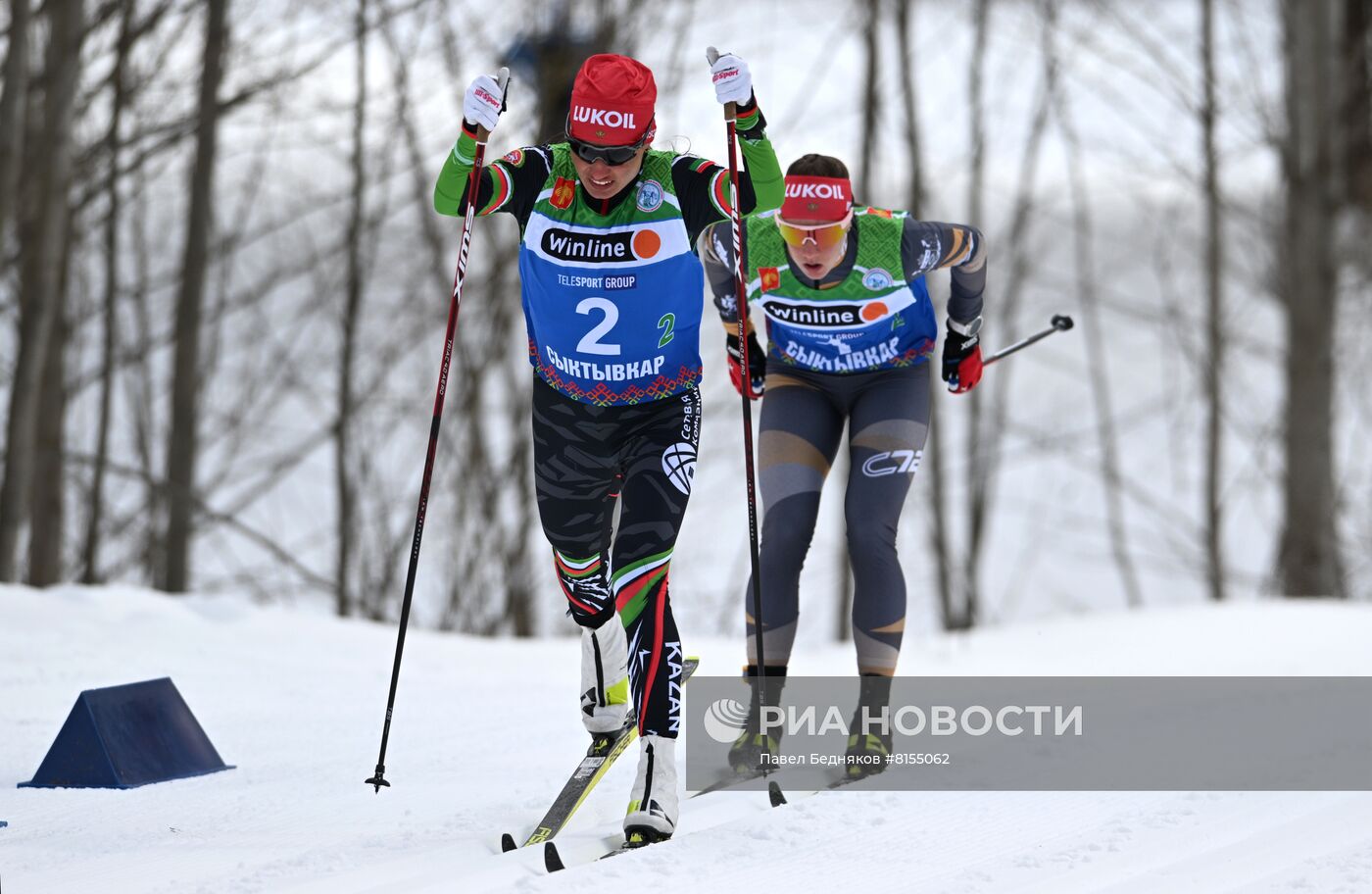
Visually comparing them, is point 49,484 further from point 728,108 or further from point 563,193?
point 728,108

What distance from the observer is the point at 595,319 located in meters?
3.44

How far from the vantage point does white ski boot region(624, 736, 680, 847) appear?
3201 mm

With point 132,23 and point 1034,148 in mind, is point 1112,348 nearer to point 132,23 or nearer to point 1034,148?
point 1034,148

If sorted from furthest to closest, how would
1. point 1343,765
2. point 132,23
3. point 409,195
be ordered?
1. point 409,195
2. point 132,23
3. point 1343,765

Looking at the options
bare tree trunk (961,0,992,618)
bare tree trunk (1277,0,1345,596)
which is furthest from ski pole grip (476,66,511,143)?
bare tree trunk (961,0,992,618)

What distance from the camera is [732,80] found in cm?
349

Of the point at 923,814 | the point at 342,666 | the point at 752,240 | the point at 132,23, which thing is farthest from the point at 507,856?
the point at 132,23

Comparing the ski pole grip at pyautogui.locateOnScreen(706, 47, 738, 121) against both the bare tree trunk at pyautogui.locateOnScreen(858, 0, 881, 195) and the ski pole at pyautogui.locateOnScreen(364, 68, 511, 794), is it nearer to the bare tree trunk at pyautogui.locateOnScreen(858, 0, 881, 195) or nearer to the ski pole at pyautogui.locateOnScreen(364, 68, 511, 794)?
the ski pole at pyautogui.locateOnScreen(364, 68, 511, 794)

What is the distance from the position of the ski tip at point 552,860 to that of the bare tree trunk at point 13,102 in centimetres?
565

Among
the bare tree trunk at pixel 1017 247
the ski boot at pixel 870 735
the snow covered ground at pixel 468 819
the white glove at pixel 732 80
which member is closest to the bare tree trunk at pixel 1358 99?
the bare tree trunk at pixel 1017 247

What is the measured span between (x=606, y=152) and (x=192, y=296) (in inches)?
269

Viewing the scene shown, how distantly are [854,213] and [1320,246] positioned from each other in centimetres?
776

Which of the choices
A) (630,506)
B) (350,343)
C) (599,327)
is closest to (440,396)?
(599,327)

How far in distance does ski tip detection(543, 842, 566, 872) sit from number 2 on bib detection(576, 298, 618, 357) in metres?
1.20
